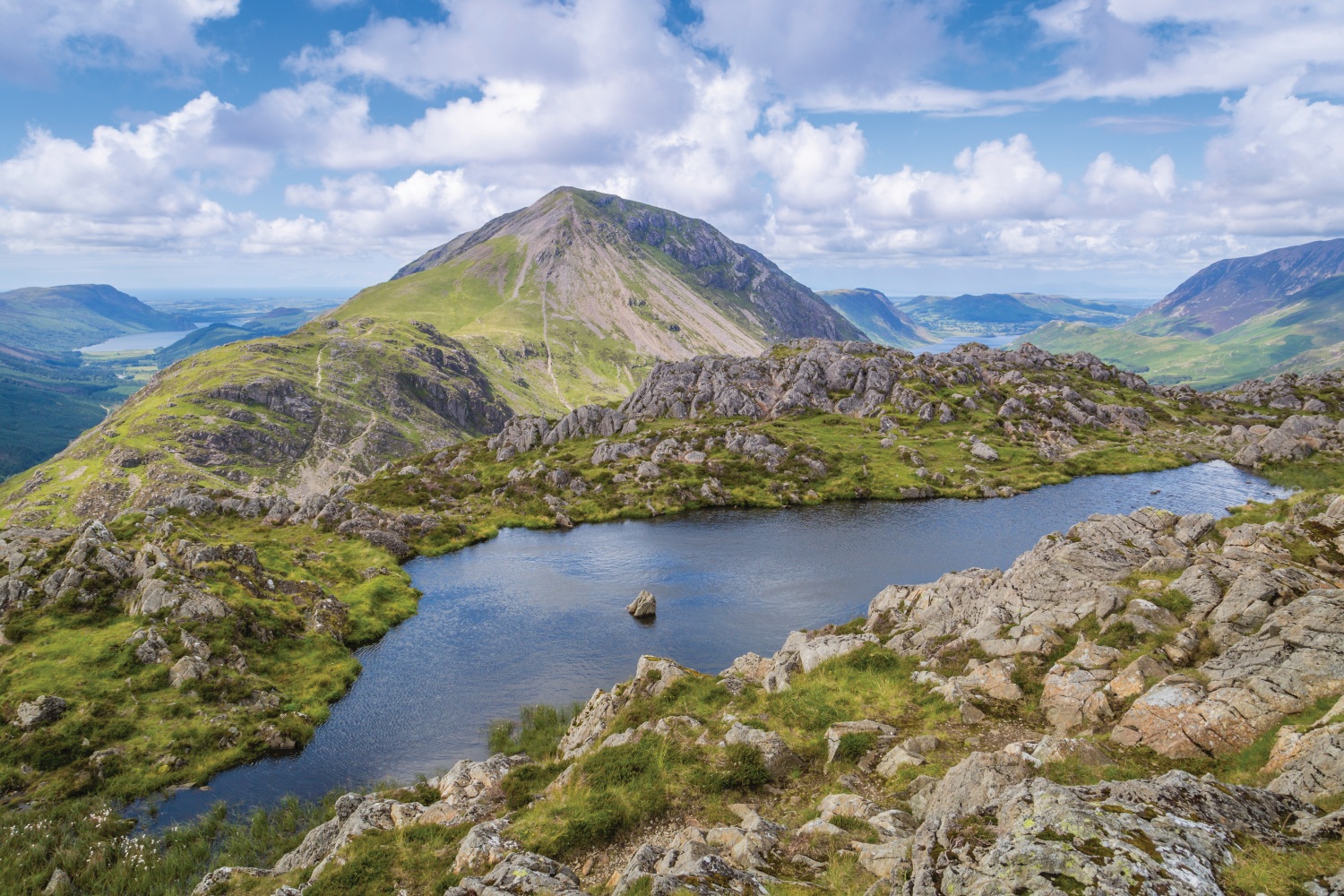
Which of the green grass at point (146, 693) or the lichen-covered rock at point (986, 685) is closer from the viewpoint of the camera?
the lichen-covered rock at point (986, 685)

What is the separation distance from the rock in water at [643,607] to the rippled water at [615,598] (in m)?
1.45

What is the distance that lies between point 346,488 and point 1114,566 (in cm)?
14526

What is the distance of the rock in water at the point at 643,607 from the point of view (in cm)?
8181

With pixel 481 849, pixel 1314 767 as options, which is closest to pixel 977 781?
pixel 1314 767

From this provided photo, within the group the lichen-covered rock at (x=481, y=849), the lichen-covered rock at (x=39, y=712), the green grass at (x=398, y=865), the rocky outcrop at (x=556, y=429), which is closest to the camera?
the lichen-covered rock at (x=481, y=849)

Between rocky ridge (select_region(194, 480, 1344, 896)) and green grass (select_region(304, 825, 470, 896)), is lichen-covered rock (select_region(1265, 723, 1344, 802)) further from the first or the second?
green grass (select_region(304, 825, 470, 896))

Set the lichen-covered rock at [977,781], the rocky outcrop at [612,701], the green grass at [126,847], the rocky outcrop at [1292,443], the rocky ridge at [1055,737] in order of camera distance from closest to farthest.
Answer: the rocky ridge at [1055,737]
the lichen-covered rock at [977,781]
the green grass at [126,847]
the rocky outcrop at [612,701]
the rocky outcrop at [1292,443]

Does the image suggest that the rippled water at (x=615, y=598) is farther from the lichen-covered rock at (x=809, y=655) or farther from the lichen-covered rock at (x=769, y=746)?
the lichen-covered rock at (x=769, y=746)

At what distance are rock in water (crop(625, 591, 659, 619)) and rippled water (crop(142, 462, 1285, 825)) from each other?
145 cm

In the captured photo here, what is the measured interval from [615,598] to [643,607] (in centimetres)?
920

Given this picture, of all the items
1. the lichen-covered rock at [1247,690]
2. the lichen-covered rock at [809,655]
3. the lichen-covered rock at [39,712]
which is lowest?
the lichen-covered rock at [39,712]

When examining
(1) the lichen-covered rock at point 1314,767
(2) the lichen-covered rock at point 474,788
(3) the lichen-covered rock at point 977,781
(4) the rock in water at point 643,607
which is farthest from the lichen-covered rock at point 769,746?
(4) the rock in water at point 643,607

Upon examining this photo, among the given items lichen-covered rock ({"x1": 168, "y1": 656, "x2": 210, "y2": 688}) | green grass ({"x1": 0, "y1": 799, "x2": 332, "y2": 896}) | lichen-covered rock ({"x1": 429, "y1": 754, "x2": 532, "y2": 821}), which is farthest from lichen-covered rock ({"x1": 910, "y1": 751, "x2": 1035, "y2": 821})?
lichen-covered rock ({"x1": 168, "y1": 656, "x2": 210, "y2": 688})

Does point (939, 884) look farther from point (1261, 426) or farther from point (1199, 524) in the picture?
point (1261, 426)
